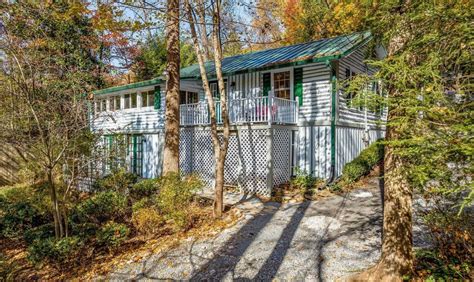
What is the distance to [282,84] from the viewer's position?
36.6 ft

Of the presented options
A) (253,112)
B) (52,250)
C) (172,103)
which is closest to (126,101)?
(172,103)

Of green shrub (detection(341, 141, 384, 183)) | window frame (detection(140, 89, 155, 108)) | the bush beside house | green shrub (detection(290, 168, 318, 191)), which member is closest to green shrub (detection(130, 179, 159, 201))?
the bush beside house

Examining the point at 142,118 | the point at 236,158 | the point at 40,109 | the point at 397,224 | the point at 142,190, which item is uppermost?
the point at 142,118

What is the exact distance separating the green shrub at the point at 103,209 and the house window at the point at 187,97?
6.90 metres

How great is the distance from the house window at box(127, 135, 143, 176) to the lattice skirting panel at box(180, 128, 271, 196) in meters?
3.41

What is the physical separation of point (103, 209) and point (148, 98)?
799 centimetres

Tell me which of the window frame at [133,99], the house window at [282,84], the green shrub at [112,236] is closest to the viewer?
the green shrub at [112,236]

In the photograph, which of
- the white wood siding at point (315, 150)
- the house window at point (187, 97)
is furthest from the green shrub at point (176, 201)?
the house window at point (187, 97)

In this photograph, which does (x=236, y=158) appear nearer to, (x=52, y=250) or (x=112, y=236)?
(x=112, y=236)

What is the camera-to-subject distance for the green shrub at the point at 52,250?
17.9ft

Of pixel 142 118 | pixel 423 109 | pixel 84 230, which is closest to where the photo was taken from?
pixel 423 109

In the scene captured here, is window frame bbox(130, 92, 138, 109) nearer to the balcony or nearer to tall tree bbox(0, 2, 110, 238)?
tall tree bbox(0, 2, 110, 238)

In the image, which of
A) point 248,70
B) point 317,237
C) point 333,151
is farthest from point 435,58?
point 248,70

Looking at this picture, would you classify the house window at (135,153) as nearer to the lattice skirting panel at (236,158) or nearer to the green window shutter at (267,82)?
the lattice skirting panel at (236,158)
